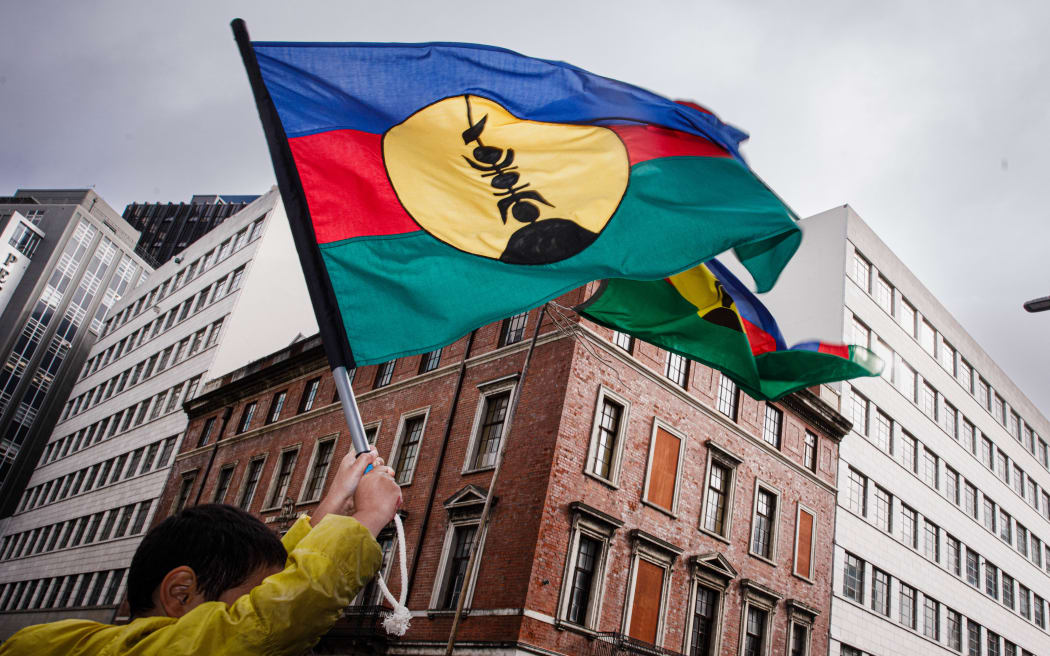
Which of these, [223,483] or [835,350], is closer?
[835,350]

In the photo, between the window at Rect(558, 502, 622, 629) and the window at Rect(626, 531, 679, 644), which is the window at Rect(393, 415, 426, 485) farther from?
the window at Rect(626, 531, 679, 644)

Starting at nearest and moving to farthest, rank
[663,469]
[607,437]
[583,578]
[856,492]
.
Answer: [583,578], [607,437], [663,469], [856,492]

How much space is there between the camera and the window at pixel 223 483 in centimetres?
3544

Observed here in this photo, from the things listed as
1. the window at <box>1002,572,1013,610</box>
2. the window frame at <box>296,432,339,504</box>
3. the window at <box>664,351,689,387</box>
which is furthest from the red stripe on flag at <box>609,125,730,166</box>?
the window at <box>1002,572,1013,610</box>

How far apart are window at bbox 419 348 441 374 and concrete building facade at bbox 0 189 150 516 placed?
61310 millimetres

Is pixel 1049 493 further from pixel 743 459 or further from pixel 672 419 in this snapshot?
pixel 672 419

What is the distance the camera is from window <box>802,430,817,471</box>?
2923 cm

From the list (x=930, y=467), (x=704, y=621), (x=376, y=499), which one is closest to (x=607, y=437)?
(x=704, y=621)

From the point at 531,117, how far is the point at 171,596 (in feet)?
14.2

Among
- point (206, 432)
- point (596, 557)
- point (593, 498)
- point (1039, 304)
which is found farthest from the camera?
point (206, 432)

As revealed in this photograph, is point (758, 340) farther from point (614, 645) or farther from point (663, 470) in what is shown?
point (663, 470)

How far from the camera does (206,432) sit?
41.4 metres

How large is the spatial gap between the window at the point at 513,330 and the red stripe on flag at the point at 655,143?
1844 centimetres

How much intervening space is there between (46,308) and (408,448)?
67952 millimetres
